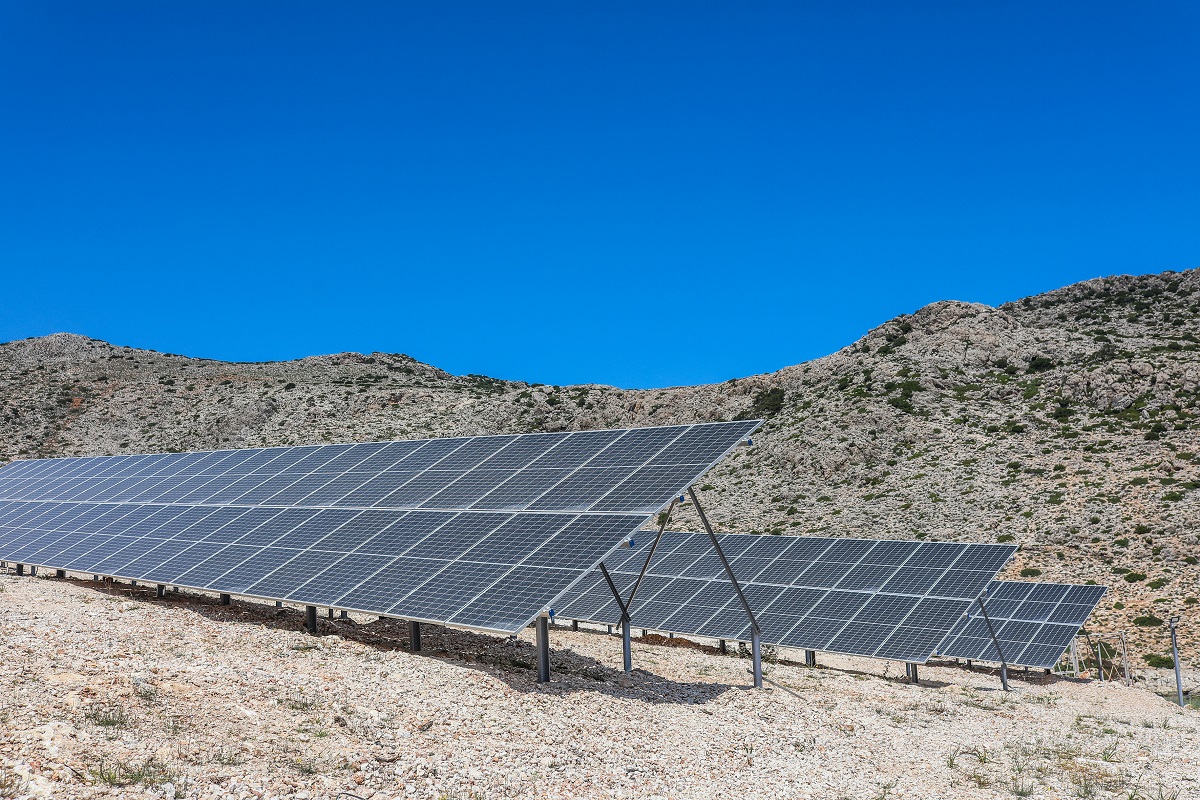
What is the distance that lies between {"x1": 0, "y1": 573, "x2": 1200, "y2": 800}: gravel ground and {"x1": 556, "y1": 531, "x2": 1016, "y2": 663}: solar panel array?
4.22 m

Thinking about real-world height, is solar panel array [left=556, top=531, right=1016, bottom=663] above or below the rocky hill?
above

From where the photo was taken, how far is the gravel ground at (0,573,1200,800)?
1012 centimetres

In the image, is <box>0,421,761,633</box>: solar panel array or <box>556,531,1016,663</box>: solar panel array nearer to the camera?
<box>0,421,761,633</box>: solar panel array

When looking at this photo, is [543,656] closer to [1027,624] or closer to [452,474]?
[452,474]

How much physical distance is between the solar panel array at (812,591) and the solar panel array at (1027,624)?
85.6 inches

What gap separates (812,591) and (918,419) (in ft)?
161

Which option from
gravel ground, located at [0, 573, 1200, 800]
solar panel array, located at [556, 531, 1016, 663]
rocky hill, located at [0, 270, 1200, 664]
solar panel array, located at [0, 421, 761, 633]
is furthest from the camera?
rocky hill, located at [0, 270, 1200, 664]

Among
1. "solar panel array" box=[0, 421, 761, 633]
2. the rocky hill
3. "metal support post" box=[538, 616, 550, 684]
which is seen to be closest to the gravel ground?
"metal support post" box=[538, 616, 550, 684]

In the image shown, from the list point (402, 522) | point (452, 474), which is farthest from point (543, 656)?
point (452, 474)

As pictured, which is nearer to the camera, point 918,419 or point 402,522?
point 402,522

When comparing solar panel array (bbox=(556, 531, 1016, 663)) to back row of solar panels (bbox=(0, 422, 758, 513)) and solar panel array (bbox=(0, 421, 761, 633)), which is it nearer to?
back row of solar panels (bbox=(0, 422, 758, 513))

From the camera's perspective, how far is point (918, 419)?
244 feet

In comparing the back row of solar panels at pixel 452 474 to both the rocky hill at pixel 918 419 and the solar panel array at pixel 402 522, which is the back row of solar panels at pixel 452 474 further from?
the rocky hill at pixel 918 419

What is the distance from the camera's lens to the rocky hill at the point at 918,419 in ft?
176
